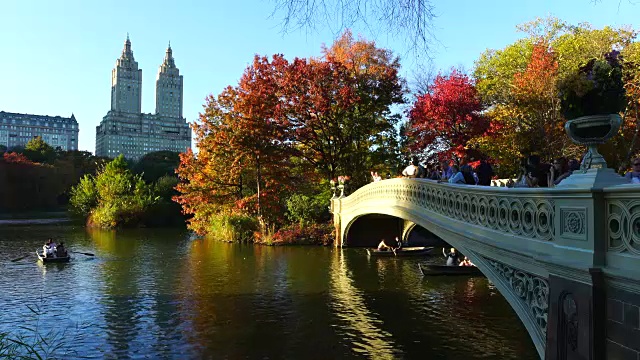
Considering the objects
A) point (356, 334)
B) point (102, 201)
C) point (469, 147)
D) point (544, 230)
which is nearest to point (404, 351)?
point (356, 334)

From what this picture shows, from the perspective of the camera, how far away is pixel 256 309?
13.3 meters

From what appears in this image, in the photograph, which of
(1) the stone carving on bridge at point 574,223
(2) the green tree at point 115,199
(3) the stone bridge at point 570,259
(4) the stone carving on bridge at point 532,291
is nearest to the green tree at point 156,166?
(2) the green tree at point 115,199

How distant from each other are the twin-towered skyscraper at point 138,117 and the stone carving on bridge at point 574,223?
132191 millimetres

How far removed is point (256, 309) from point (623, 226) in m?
10.4

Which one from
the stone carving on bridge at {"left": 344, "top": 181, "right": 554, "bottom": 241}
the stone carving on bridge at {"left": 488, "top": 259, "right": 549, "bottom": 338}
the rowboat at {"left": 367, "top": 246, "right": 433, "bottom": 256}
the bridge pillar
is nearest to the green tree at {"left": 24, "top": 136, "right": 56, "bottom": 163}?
the rowboat at {"left": 367, "top": 246, "right": 433, "bottom": 256}

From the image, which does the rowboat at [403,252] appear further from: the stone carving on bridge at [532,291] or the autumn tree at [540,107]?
the stone carving on bridge at [532,291]

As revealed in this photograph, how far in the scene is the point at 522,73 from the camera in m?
24.9

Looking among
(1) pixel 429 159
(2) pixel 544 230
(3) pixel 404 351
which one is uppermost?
(1) pixel 429 159

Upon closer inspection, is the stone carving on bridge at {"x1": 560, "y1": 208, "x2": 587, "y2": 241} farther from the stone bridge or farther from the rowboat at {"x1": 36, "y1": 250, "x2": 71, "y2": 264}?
the rowboat at {"x1": 36, "y1": 250, "x2": 71, "y2": 264}

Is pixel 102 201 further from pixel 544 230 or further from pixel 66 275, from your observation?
pixel 544 230

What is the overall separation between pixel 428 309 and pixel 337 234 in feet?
45.1

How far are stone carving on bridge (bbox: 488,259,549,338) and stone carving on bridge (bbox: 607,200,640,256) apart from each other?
1.50 metres

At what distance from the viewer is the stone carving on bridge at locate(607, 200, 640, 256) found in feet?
14.2

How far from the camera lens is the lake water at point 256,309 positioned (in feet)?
33.2
